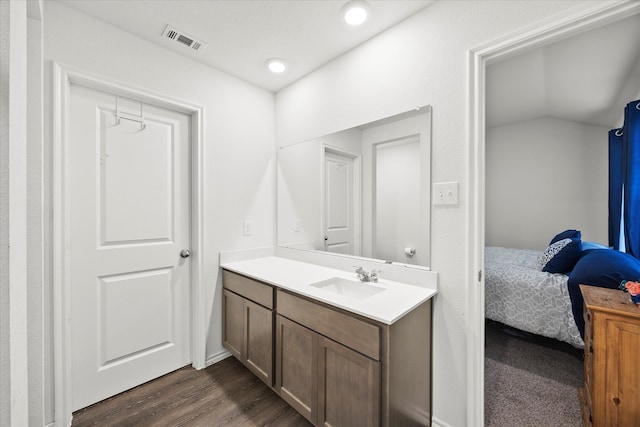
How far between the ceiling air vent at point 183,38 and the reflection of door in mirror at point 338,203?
117cm

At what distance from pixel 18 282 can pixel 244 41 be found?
190 cm

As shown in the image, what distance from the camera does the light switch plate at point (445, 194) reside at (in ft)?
4.71

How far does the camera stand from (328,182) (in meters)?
2.16

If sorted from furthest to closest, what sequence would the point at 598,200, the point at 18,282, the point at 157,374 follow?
the point at 598,200
the point at 157,374
the point at 18,282

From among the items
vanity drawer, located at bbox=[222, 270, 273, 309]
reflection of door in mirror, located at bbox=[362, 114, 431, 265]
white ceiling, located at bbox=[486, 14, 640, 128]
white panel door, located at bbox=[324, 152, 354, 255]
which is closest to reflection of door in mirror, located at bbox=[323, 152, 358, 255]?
white panel door, located at bbox=[324, 152, 354, 255]

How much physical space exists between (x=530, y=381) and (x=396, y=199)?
1665mm

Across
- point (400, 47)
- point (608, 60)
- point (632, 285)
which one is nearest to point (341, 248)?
point (400, 47)

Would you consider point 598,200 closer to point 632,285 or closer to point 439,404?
point 632,285

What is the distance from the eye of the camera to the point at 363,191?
6.40 ft

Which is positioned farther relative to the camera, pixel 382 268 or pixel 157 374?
pixel 157 374

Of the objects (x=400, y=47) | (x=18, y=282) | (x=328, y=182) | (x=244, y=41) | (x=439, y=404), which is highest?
(x=244, y=41)

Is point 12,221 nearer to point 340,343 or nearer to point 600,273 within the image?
point 340,343

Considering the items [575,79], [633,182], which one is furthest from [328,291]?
[575,79]

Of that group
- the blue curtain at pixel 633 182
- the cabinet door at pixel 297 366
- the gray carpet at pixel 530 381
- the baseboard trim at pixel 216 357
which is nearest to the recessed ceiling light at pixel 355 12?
the cabinet door at pixel 297 366
